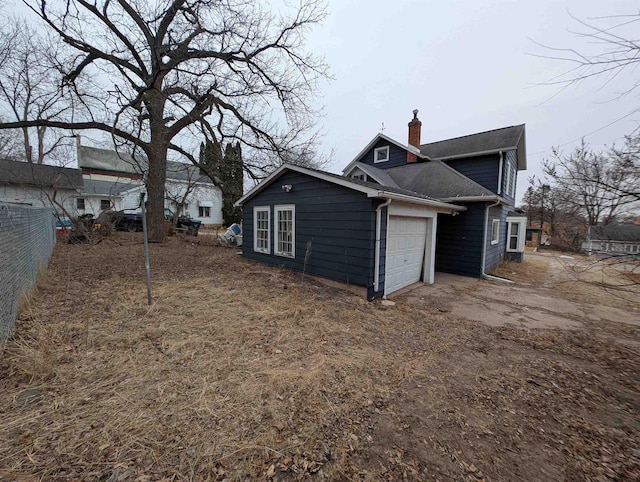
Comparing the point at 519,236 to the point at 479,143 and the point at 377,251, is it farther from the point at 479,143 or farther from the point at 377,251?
the point at 377,251

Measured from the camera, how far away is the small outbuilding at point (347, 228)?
225 inches

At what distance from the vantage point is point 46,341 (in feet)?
9.67

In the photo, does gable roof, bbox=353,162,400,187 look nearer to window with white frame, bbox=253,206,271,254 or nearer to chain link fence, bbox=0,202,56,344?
window with white frame, bbox=253,206,271,254

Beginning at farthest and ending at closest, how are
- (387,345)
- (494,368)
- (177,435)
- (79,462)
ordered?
(387,345)
(494,368)
(177,435)
(79,462)

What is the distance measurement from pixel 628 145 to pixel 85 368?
19.7 feet

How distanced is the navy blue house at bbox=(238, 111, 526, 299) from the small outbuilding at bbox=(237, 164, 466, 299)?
2 centimetres

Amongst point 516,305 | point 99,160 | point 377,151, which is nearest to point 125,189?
point 99,160

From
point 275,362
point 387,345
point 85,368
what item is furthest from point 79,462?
point 387,345

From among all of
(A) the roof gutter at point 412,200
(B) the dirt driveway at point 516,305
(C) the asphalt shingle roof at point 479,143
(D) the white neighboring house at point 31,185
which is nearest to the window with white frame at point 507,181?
(C) the asphalt shingle roof at point 479,143

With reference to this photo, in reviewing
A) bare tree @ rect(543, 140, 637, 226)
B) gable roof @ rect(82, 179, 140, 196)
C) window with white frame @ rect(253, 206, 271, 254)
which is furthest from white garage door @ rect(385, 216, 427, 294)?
gable roof @ rect(82, 179, 140, 196)

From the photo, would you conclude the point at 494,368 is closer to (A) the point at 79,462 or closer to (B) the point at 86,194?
(A) the point at 79,462

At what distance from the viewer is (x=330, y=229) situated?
6488 millimetres

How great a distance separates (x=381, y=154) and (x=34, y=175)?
2498 centimetres

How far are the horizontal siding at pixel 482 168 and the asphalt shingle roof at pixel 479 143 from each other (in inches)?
13.5
